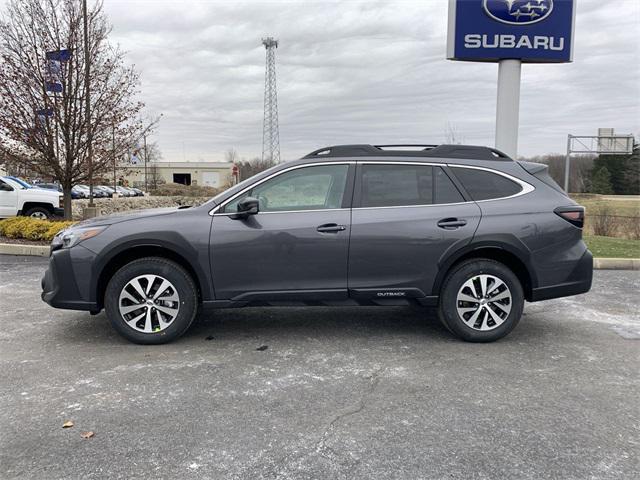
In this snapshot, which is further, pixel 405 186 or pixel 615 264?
pixel 615 264

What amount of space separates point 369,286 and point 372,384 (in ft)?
3.63

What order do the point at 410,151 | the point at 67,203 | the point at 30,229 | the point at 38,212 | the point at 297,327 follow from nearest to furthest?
the point at 410,151, the point at 297,327, the point at 30,229, the point at 67,203, the point at 38,212

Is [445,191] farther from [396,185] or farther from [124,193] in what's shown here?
[124,193]

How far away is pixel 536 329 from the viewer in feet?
17.4

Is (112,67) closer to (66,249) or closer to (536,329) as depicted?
(66,249)

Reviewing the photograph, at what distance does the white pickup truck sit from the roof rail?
11.2 m

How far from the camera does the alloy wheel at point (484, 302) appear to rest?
471cm

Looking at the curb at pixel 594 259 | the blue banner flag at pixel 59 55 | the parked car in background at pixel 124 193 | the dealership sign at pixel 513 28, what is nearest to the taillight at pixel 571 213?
the curb at pixel 594 259

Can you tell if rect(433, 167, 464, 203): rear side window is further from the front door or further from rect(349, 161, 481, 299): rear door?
the front door

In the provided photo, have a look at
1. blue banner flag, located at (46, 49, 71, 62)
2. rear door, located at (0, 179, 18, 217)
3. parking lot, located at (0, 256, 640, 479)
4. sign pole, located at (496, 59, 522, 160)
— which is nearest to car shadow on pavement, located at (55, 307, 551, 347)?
parking lot, located at (0, 256, 640, 479)

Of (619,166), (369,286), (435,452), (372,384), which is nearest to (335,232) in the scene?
(369,286)

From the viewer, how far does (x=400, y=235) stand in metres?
4.66

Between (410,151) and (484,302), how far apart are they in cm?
159

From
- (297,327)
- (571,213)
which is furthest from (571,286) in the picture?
(297,327)
